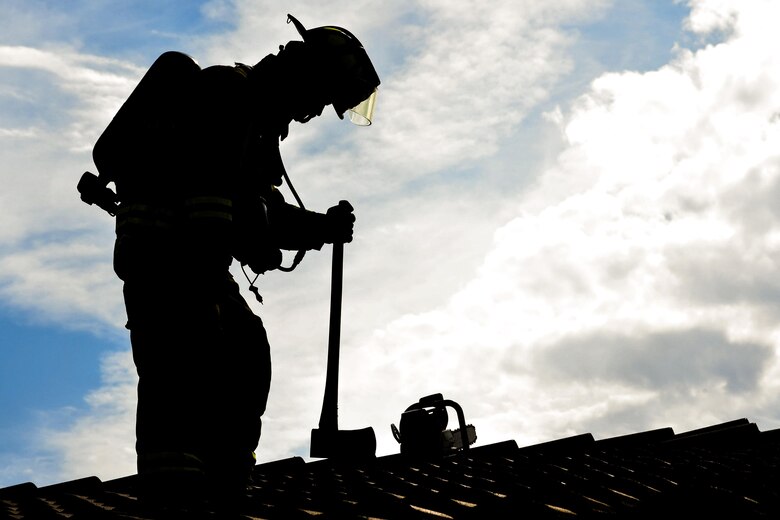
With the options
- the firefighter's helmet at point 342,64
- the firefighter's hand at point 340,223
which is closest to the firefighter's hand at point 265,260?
the firefighter's hand at point 340,223

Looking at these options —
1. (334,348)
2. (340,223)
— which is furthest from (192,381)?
(340,223)

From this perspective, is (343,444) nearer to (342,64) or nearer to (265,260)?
(265,260)

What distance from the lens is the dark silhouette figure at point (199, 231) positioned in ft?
16.6

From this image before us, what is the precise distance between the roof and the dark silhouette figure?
422 mm

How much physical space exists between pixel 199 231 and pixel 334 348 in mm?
1466

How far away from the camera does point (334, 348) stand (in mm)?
6191

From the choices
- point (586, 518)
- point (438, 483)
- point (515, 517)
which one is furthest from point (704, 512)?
point (438, 483)

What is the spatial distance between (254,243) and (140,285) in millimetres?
705

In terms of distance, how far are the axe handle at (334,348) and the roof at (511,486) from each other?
0.44 meters

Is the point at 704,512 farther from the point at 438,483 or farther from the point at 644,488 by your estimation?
the point at 438,483

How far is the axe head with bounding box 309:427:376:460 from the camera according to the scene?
20.3 feet

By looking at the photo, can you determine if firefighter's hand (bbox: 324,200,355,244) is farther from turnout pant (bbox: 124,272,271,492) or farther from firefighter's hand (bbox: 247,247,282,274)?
turnout pant (bbox: 124,272,271,492)

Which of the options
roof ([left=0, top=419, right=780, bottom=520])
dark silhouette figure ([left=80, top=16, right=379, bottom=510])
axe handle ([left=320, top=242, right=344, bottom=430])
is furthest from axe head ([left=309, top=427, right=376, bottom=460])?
dark silhouette figure ([left=80, top=16, right=379, bottom=510])

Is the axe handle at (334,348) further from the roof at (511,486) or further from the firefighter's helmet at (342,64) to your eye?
the firefighter's helmet at (342,64)
